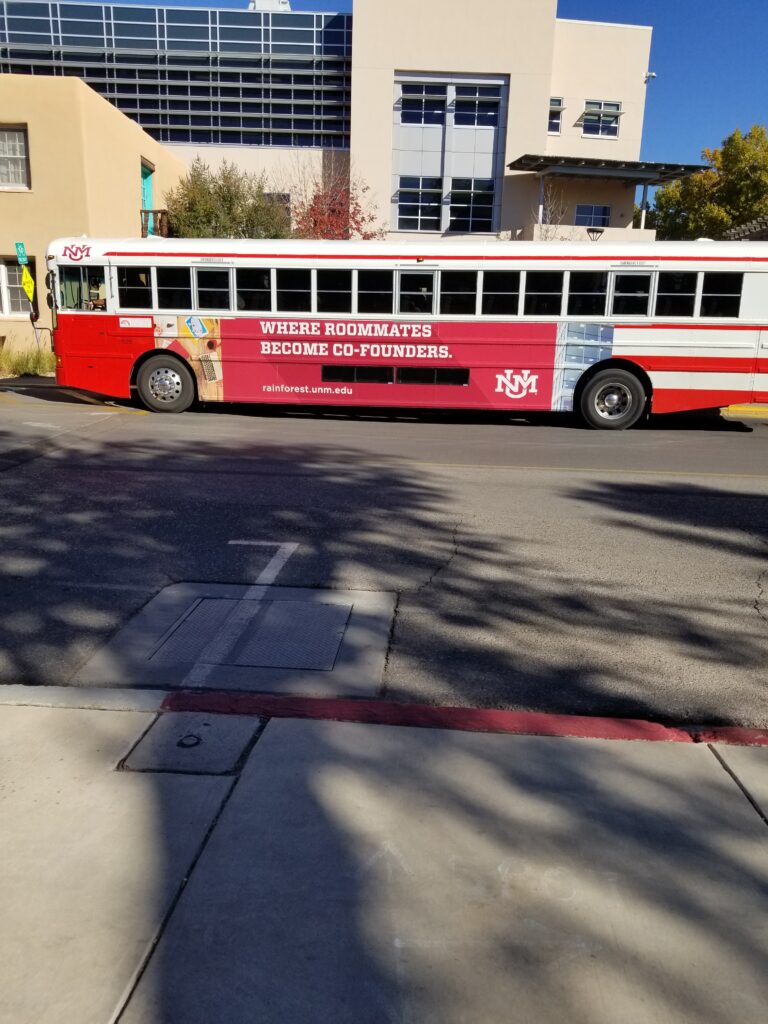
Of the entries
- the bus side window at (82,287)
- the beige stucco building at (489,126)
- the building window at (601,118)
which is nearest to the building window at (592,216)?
the beige stucco building at (489,126)

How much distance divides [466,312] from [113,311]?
578 cm

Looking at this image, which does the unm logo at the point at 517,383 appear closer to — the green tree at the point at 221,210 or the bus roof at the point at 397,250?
the bus roof at the point at 397,250

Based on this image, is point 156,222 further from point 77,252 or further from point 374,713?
point 374,713

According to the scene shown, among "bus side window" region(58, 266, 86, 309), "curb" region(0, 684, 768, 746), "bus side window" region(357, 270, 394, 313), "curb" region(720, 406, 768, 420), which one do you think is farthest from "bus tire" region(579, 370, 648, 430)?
"curb" region(0, 684, 768, 746)

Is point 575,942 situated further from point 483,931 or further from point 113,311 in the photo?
point 113,311

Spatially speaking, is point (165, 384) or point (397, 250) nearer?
point (397, 250)

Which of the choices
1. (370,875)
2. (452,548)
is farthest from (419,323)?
(370,875)

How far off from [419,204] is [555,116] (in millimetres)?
9738

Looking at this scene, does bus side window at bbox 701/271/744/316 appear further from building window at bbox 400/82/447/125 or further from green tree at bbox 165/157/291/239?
building window at bbox 400/82/447/125

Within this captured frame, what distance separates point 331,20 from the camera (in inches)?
2169

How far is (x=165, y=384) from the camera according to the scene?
45.4 ft

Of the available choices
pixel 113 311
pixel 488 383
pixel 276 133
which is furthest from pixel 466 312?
pixel 276 133

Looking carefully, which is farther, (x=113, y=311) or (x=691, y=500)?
Answer: (x=113, y=311)

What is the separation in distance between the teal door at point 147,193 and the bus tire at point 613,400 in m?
20.6
